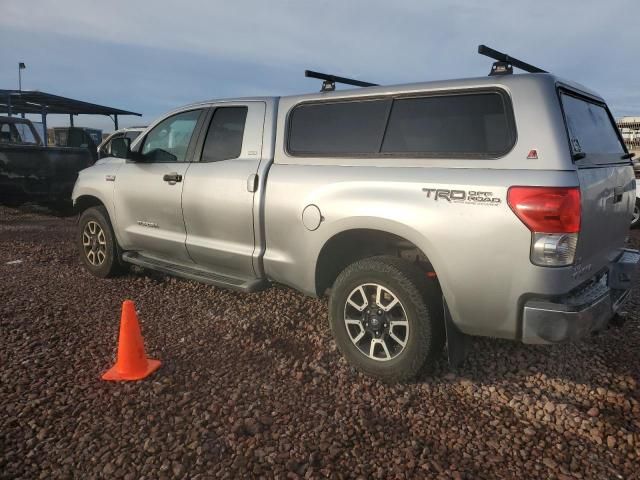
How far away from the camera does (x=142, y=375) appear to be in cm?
344

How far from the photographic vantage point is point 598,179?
300 cm

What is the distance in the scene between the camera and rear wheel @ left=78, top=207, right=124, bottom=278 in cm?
552

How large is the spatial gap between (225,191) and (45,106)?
20737 mm

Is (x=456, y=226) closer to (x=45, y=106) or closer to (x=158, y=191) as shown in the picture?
(x=158, y=191)

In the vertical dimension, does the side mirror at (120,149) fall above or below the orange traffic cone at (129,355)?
above

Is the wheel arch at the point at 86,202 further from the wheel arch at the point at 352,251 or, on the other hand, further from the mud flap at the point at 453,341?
the mud flap at the point at 453,341

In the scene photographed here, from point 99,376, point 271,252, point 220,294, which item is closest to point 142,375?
point 99,376

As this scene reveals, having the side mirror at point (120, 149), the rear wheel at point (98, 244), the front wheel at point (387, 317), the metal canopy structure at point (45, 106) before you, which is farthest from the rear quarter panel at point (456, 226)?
the metal canopy structure at point (45, 106)

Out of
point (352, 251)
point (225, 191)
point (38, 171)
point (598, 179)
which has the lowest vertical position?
point (38, 171)

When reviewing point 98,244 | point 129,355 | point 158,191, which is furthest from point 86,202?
point 129,355

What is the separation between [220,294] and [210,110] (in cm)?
184

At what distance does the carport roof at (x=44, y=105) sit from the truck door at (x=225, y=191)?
16.6 metres

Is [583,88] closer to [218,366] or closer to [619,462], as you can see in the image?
[619,462]

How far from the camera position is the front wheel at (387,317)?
321 centimetres
